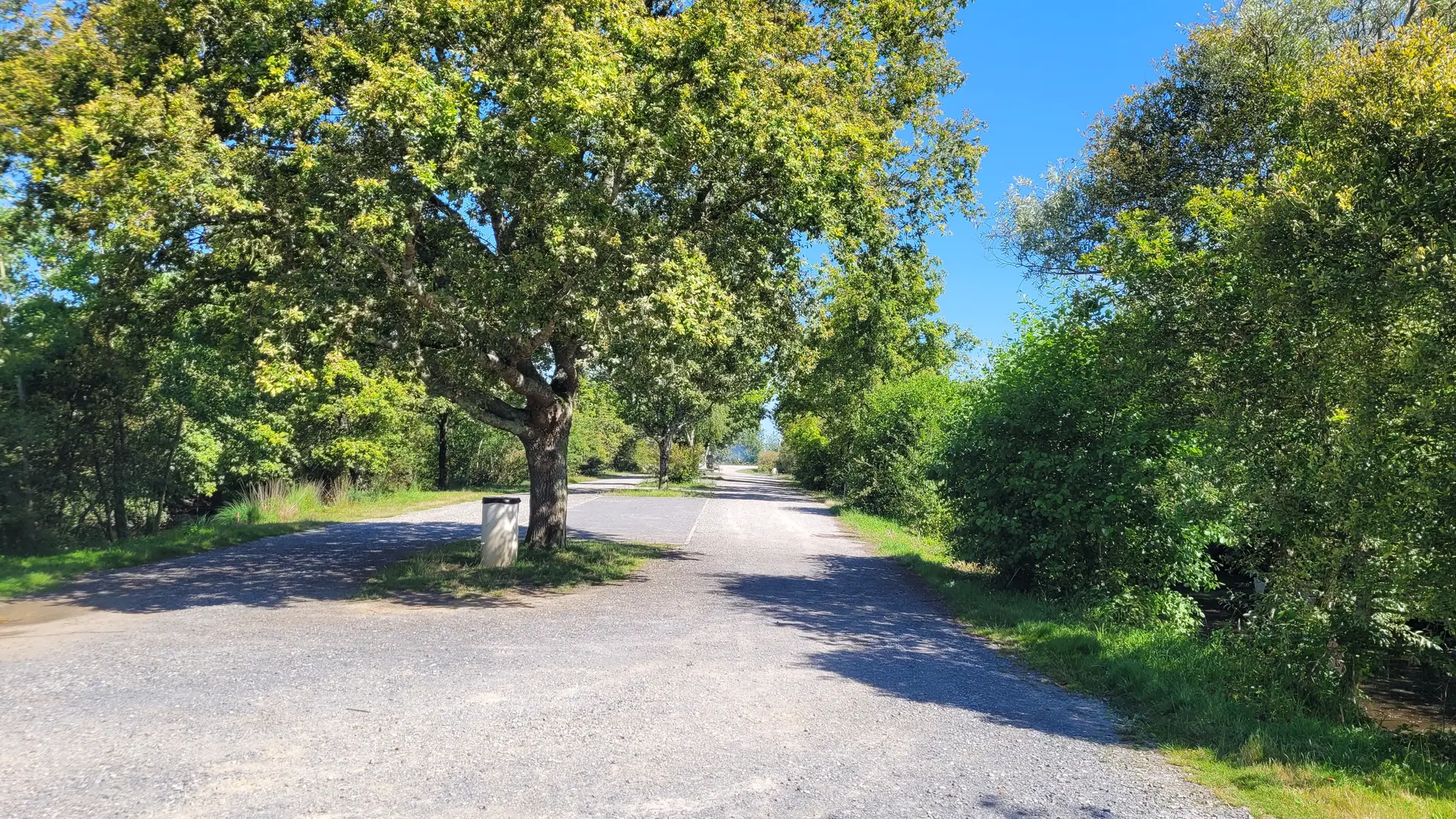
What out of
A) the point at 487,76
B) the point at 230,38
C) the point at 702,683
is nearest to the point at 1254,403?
the point at 702,683

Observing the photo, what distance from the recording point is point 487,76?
959 cm

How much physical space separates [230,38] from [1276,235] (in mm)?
11393

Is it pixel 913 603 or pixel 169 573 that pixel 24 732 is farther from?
pixel 913 603

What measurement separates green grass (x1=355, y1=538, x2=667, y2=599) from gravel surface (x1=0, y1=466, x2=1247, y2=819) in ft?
2.51

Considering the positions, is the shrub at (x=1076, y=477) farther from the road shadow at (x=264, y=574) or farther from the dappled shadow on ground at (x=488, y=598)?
the road shadow at (x=264, y=574)

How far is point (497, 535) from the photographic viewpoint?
1247cm

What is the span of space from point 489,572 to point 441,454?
26106mm

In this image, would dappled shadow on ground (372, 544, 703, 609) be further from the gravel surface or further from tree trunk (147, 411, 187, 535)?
tree trunk (147, 411, 187, 535)

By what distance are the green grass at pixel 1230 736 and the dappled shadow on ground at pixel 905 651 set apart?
0.42m

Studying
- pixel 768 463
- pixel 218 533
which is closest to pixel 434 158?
pixel 218 533

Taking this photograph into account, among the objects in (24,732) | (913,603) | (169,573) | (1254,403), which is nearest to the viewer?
(24,732)

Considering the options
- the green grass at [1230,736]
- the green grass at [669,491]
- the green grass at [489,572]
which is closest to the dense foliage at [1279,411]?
the green grass at [1230,736]

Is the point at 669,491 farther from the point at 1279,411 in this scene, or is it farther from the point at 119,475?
the point at 1279,411

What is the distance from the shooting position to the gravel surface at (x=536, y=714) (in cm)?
426
